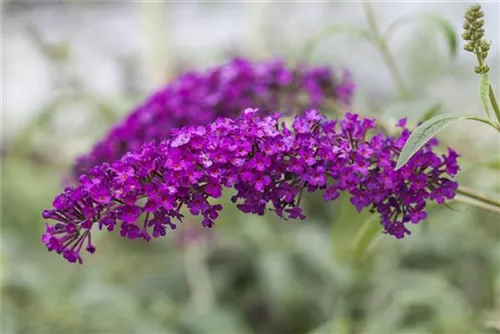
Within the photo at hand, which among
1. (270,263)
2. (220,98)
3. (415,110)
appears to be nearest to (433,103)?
(415,110)

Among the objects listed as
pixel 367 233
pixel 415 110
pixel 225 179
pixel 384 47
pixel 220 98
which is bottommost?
pixel 225 179

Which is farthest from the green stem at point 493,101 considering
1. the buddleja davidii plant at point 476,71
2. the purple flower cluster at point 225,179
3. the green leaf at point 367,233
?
the green leaf at point 367,233

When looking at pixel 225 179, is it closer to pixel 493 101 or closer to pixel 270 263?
pixel 493 101

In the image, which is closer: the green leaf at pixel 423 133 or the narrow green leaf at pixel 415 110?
the green leaf at pixel 423 133

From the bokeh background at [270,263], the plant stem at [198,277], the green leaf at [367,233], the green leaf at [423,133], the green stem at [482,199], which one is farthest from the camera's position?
the plant stem at [198,277]

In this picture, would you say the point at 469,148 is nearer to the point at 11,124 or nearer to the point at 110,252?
the point at 110,252

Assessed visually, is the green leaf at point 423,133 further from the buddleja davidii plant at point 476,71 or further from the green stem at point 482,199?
the green stem at point 482,199

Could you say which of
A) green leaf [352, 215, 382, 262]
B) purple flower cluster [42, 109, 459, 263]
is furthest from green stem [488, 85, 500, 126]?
green leaf [352, 215, 382, 262]
